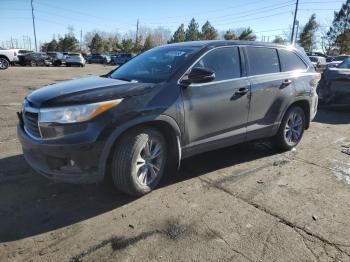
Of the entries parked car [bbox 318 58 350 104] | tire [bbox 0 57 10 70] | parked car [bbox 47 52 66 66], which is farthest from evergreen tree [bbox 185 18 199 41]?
parked car [bbox 318 58 350 104]

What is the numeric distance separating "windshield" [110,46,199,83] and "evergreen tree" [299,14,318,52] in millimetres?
57819

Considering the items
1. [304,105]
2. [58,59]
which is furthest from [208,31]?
[304,105]

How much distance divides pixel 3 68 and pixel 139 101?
2398 cm

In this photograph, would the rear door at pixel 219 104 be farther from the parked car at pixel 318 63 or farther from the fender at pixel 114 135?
the parked car at pixel 318 63

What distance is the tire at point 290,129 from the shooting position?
5516 mm

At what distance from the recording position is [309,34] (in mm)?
56438

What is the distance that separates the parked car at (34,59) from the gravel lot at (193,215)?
28.3 meters

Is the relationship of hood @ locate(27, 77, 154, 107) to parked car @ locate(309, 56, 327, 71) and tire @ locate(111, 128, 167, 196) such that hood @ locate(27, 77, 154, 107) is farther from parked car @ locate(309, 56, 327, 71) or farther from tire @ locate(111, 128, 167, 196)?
parked car @ locate(309, 56, 327, 71)

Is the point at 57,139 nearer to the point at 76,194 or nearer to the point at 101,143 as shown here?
the point at 101,143

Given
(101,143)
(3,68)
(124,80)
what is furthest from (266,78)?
(3,68)

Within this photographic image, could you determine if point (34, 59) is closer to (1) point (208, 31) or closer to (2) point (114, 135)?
(2) point (114, 135)

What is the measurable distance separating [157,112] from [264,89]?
1951 millimetres

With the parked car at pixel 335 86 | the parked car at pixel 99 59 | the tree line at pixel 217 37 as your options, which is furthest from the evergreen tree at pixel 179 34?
the parked car at pixel 335 86

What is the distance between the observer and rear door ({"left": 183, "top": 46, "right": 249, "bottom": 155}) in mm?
4109
